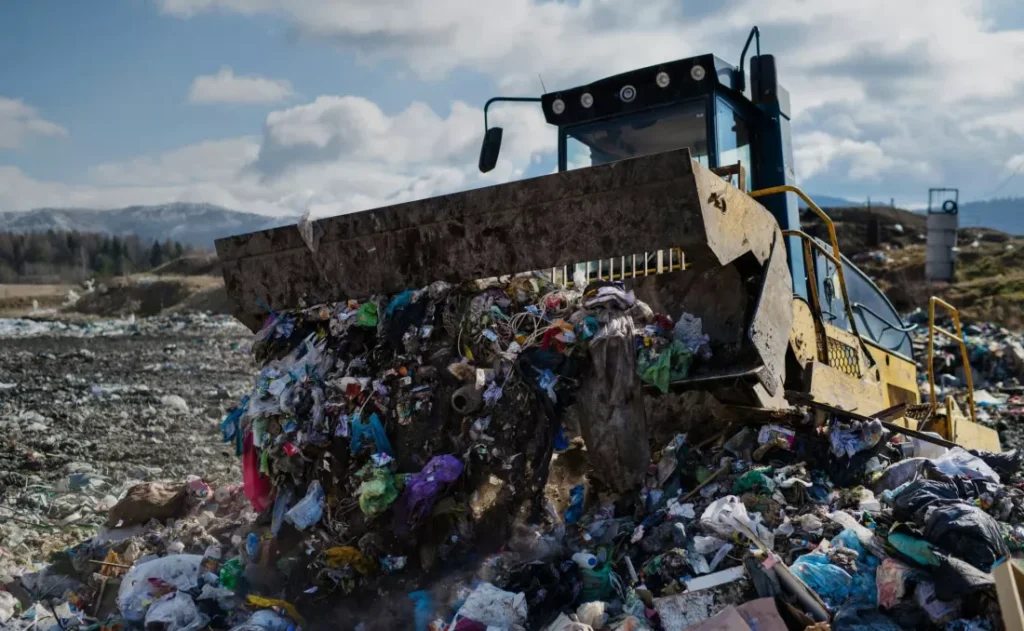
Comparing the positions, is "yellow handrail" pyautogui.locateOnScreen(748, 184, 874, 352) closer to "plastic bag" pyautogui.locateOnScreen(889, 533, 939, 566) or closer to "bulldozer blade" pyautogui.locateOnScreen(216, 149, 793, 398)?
"bulldozer blade" pyautogui.locateOnScreen(216, 149, 793, 398)

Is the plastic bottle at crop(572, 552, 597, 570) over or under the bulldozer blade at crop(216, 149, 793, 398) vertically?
under

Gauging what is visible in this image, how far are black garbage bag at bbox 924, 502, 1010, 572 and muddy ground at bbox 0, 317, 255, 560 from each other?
4.53m

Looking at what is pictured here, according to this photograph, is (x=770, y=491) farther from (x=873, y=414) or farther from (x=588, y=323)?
(x=873, y=414)

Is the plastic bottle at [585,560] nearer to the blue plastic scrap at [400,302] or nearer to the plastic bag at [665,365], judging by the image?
the plastic bag at [665,365]

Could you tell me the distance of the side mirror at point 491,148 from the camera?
17.6 feet

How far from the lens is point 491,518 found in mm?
3895

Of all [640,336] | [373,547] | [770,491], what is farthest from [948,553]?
[373,547]

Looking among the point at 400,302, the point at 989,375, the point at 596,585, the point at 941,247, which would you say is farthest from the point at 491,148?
the point at 941,247

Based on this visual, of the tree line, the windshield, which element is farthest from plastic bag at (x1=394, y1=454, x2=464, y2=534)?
the tree line

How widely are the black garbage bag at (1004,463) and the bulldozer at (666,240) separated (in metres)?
0.38

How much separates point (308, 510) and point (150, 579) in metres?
0.83

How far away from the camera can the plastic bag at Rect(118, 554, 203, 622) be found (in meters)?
4.07

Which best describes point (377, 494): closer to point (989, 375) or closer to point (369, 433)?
point (369, 433)

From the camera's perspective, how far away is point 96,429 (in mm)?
8672
